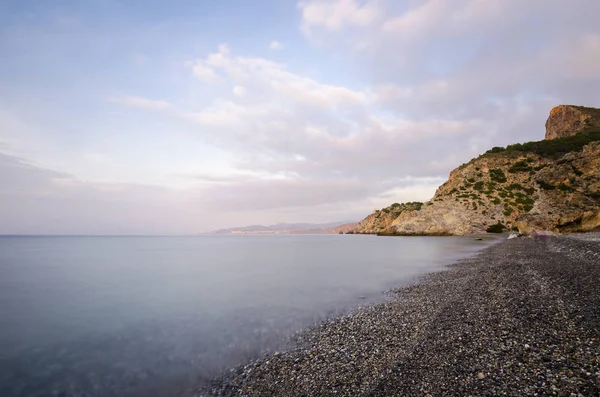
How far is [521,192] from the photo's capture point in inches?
4026

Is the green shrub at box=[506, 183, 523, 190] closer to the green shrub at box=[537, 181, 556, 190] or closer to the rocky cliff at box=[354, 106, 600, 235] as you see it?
the rocky cliff at box=[354, 106, 600, 235]

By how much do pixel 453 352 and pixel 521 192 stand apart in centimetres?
12014

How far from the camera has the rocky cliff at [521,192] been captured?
60097mm

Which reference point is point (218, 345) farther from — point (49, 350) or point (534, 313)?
point (534, 313)

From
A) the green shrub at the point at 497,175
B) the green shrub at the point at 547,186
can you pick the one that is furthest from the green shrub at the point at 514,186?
the green shrub at the point at 547,186

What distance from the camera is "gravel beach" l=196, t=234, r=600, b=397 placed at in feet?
22.9

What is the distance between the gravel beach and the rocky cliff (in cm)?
5834

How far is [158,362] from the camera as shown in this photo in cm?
1183

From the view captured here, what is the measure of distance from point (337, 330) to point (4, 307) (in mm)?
25776

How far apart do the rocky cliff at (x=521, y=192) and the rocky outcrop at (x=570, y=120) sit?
102cm

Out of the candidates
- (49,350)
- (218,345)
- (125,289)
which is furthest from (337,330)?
(125,289)

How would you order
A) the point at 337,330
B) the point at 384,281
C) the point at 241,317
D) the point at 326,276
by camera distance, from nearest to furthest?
the point at 337,330, the point at 241,317, the point at 384,281, the point at 326,276

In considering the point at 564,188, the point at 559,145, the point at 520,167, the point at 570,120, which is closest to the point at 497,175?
the point at 520,167

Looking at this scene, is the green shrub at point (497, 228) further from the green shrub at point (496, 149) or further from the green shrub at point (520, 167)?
the green shrub at point (496, 149)
